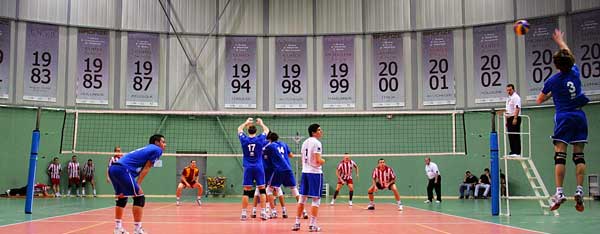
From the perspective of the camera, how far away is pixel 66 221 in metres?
11.9

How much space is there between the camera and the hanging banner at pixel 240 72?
96.3 feet

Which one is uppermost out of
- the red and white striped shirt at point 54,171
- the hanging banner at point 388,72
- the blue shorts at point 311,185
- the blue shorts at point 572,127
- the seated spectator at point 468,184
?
the hanging banner at point 388,72

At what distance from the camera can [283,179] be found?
46.2 feet

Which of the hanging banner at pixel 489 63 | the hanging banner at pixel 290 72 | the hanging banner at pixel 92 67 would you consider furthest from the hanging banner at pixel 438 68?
the hanging banner at pixel 92 67

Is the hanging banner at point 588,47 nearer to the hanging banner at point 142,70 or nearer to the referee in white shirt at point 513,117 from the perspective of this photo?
the referee in white shirt at point 513,117

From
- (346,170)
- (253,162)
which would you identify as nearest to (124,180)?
(253,162)

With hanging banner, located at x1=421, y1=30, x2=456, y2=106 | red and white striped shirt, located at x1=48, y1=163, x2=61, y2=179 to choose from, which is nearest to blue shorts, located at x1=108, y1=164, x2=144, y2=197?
red and white striped shirt, located at x1=48, y1=163, x2=61, y2=179

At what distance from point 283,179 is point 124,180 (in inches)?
226

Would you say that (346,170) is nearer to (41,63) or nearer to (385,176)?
(385,176)

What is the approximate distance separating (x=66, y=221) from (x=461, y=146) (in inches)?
782

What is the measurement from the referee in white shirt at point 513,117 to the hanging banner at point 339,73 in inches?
584

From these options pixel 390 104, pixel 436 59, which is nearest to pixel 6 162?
pixel 390 104

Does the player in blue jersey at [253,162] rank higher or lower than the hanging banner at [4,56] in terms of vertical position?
lower

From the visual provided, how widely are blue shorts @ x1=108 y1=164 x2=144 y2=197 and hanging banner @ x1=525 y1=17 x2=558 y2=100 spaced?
22.0 metres
